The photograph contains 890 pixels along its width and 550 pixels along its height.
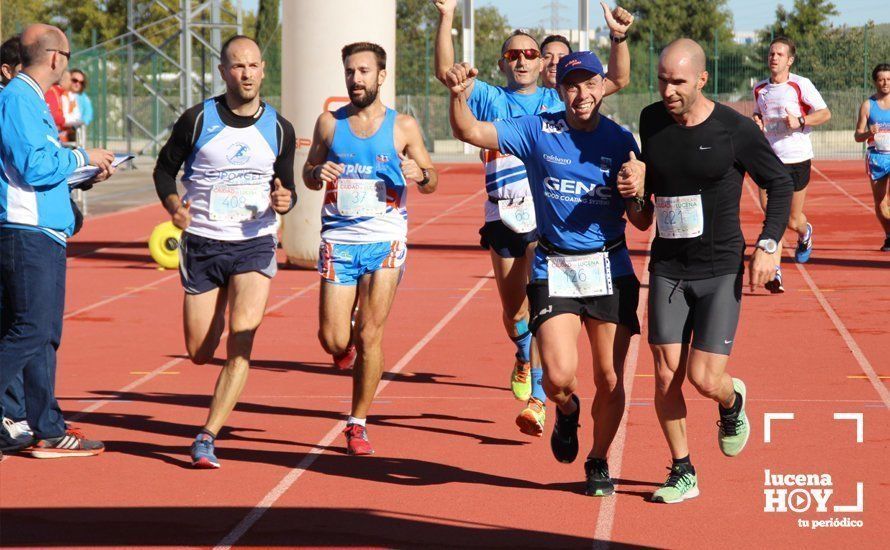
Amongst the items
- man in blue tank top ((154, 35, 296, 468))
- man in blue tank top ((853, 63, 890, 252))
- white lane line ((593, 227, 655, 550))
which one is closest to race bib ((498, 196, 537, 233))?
white lane line ((593, 227, 655, 550))

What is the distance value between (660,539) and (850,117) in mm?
37842

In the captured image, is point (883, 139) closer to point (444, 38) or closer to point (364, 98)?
point (364, 98)

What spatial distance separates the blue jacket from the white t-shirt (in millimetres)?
8709

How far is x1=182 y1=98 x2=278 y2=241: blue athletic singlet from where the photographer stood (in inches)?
298

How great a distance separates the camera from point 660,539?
589 cm

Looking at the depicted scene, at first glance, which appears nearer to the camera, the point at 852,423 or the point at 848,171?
the point at 852,423

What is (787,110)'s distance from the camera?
1424 cm

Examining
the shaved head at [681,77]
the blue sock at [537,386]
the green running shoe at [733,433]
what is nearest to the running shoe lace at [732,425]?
the green running shoe at [733,433]

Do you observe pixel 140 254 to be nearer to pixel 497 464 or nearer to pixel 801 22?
pixel 497 464

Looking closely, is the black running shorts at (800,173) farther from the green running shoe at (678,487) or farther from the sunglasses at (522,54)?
the green running shoe at (678,487)

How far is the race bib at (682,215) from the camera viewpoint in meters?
6.38

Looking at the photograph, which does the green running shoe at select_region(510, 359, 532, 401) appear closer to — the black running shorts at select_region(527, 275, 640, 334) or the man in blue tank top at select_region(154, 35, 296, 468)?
the man in blue tank top at select_region(154, 35, 296, 468)

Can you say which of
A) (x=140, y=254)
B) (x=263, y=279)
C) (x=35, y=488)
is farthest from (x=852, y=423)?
(x=140, y=254)

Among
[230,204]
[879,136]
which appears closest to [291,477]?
[230,204]
